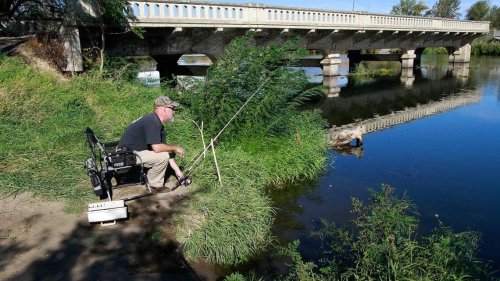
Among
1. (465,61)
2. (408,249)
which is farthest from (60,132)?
(465,61)

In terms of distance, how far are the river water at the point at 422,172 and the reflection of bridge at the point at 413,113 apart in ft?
0.35

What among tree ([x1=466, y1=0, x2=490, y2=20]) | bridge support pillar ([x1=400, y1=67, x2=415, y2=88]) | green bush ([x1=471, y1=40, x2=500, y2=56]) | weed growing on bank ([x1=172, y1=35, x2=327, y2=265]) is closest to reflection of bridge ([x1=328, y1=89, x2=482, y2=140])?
weed growing on bank ([x1=172, y1=35, x2=327, y2=265])

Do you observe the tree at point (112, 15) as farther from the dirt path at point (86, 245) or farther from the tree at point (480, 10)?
the tree at point (480, 10)

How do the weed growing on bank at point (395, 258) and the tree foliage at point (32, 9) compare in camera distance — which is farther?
the tree foliage at point (32, 9)

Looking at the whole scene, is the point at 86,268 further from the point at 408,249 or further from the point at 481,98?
the point at 481,98

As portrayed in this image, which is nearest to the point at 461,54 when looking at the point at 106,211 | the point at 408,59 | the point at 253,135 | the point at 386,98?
the point at 408,59

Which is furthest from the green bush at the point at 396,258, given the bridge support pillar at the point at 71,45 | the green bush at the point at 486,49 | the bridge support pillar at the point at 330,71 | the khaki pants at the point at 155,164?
the green bush at the point at 486,49

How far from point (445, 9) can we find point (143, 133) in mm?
Result: 109315

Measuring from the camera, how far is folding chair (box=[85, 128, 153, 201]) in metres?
5.26

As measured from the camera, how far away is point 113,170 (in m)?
5.45

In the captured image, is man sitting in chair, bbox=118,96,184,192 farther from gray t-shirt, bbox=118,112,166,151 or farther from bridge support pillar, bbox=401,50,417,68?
bridge support pillar, bbox=401,50,417,68

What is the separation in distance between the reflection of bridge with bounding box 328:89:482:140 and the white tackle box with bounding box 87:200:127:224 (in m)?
8.45

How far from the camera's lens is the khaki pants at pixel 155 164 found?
5.73m

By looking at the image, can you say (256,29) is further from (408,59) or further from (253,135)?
(408,59)
